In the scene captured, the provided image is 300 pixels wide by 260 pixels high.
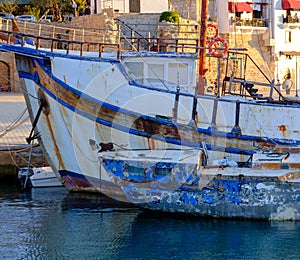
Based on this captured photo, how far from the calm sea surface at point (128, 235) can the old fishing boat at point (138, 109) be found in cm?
124

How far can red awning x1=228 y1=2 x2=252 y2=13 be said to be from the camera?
43594 mm

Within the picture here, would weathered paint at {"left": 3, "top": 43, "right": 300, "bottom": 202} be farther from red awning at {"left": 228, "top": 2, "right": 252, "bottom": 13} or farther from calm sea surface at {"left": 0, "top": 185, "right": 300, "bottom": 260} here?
red awning at {"left": 228, "top": 2, "right": 252, "bottom": 13}

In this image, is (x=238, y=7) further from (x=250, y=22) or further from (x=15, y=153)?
(x=15, y=153)

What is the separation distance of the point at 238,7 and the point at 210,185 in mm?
27000

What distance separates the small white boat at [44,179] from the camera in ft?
74.0

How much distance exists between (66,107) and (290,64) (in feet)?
90.8

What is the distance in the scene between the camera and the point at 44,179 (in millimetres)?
22734

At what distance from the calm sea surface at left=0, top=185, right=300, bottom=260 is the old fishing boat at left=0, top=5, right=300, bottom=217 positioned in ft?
4.08

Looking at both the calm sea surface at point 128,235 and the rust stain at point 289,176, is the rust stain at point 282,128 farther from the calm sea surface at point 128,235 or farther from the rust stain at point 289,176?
the calm sea surface at point 128,235

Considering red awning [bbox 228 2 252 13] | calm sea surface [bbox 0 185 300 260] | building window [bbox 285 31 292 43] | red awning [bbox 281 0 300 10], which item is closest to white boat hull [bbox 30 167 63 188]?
calm sea surface [bbox 0 185 300 260]

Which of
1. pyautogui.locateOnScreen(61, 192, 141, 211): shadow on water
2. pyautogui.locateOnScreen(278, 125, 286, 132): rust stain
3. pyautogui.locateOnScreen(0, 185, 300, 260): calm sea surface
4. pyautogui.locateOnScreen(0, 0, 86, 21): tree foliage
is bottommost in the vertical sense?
pyautogui.locateOnScreen(61, 192, 141, 211): shadow on water

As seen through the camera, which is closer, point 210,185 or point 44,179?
point 210,185

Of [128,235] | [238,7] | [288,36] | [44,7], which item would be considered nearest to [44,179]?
[128,235]

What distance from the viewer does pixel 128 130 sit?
2038 centimetres
